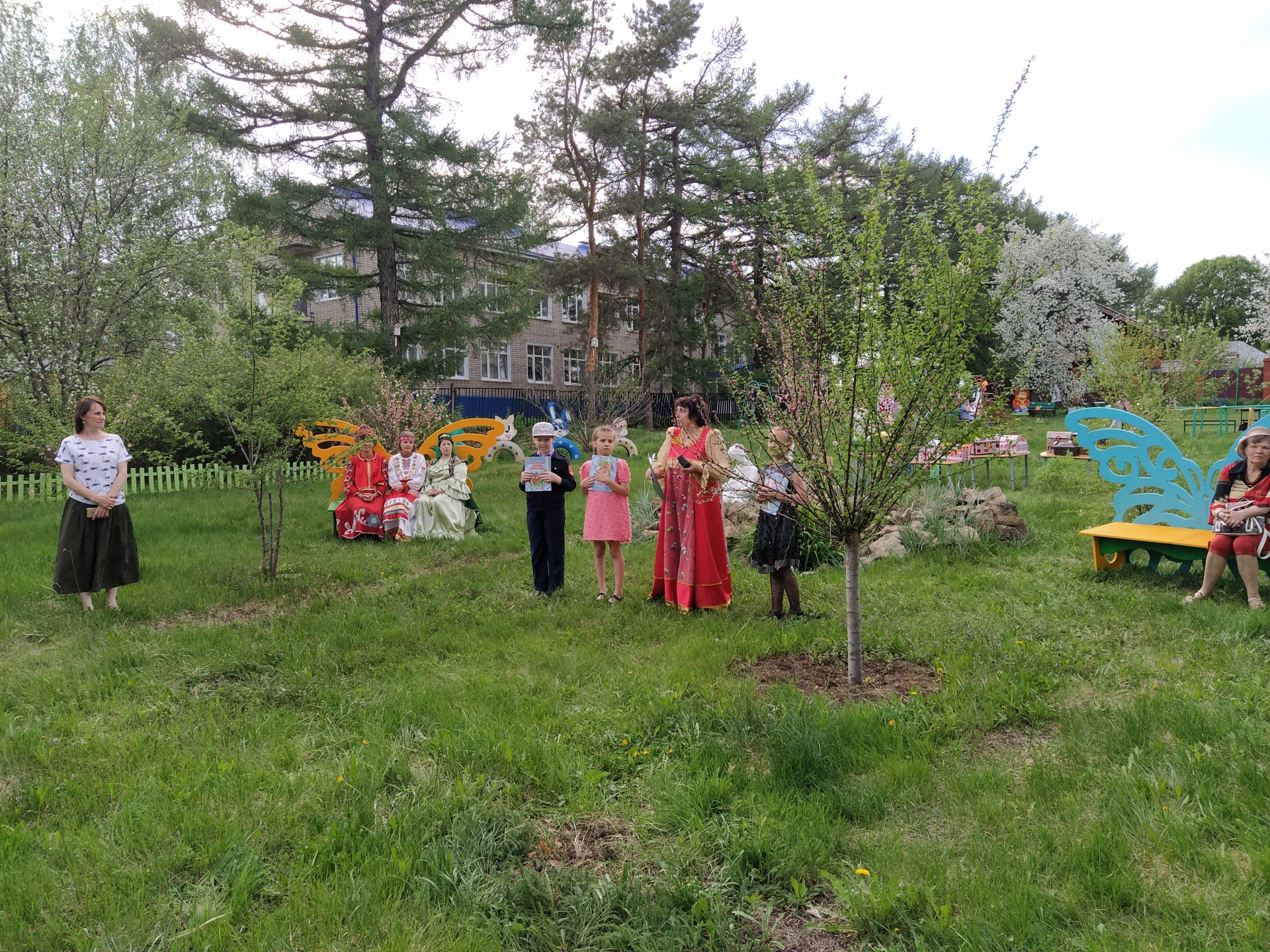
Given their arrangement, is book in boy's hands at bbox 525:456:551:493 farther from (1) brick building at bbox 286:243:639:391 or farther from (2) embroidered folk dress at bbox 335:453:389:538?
(1) brick building at bbox 286:243:639:391

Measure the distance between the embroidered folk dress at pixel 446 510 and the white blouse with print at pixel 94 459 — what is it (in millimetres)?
4136

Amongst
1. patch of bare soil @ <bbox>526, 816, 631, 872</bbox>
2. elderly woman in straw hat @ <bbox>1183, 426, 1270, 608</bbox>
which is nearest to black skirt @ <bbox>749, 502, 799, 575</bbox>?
patch of bare soil @ <bbox>526, 816, 631, 872</bbox>

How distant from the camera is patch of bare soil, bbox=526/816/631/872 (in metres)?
2.86

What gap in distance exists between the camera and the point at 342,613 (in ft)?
20.9

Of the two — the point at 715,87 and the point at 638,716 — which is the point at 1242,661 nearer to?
the point at 638,716

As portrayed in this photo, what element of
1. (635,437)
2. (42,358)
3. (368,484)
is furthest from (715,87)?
(42,358)

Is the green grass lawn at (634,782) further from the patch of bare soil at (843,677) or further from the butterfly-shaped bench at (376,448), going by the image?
the butterfly-shaped bench at (376,448)

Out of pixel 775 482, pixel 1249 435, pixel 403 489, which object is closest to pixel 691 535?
pixel 775 482

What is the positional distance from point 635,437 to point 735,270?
20.2 meters

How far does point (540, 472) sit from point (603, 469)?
1.94 feet

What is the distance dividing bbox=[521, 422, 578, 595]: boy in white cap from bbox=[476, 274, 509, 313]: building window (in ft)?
44.5

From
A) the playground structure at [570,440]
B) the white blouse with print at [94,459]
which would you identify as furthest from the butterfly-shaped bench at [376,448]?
the white blouse with print at [94,459]

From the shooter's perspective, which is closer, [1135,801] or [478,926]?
[478,926]

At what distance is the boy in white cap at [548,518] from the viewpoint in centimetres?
691
